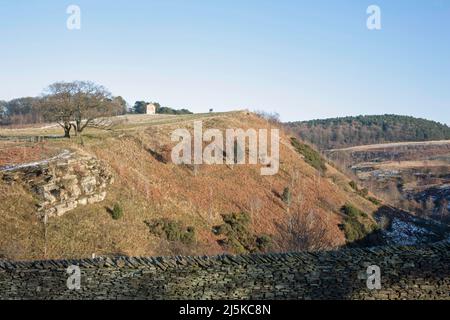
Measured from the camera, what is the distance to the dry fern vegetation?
27.6 meters

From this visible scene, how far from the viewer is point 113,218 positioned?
32156 mm

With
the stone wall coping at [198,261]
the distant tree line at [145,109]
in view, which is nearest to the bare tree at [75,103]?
the stone wall coping at [198,261]

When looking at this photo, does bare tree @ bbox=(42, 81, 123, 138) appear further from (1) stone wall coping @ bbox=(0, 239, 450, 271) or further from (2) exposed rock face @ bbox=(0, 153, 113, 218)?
(1) stone wall coping @ bbox=(0, 239, 450, 271)

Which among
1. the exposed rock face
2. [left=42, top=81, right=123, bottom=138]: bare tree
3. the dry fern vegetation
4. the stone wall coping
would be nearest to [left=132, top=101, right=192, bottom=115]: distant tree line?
the dry fern vegetation

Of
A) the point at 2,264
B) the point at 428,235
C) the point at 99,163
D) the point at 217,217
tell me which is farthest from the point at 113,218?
the point at 428,235

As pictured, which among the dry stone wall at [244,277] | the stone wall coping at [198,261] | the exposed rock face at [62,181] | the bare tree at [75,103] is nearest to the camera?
the dry stone wall at [244,277]

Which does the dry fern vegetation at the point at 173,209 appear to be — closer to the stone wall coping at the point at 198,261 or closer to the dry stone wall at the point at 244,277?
the stone wall coping at the point at 198,261

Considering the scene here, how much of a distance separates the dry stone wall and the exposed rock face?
652 inches

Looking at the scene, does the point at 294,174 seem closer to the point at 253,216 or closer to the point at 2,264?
the point at 253,216

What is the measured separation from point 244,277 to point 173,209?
2752 cm

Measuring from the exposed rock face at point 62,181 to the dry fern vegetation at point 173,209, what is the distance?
57 centimetres

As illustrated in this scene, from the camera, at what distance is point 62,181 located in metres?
31.0

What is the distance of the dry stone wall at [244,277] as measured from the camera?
12211 mm
